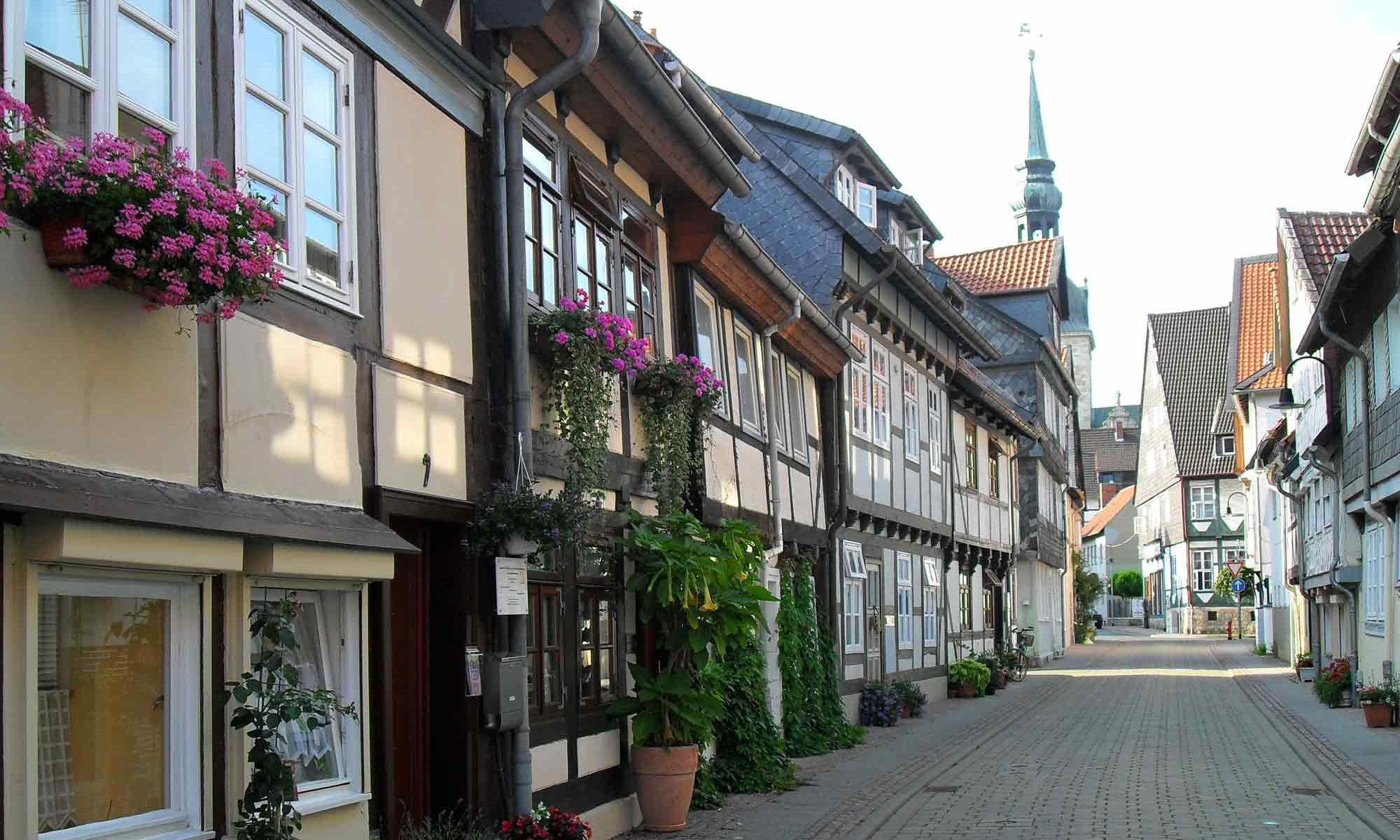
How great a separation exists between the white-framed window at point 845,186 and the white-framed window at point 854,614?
5.71m

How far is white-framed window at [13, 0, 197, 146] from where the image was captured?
5496 mm

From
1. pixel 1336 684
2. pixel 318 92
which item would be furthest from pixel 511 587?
pixel 1336 684

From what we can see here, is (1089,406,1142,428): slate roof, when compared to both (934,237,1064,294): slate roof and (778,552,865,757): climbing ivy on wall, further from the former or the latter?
(778,552,865,757): climbing ivy on wall

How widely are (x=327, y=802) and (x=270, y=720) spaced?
100 centimetres

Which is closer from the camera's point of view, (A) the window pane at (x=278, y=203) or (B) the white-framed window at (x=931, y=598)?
(A) the window pane at (x=278, y=203)

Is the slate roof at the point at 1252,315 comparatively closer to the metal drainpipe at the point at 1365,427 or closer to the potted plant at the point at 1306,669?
the potted plant at the point at 1306,669

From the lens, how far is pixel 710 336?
1455 centimetres

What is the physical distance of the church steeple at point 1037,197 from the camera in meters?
86.5

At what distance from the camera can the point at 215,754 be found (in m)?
6.38

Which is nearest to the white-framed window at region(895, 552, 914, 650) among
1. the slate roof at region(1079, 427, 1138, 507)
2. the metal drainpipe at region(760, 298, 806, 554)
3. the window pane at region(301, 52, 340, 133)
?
the metal drainpipe at region(760, 298, 806, 554)

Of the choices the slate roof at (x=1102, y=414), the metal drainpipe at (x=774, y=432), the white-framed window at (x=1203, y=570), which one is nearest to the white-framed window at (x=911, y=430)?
the metal drainpipe at (x=774, y=432)

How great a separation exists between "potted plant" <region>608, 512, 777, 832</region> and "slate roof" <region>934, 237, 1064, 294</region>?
34226 mm

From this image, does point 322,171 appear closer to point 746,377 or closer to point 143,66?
point 143,66

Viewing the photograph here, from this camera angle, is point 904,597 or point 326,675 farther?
point 904,597
